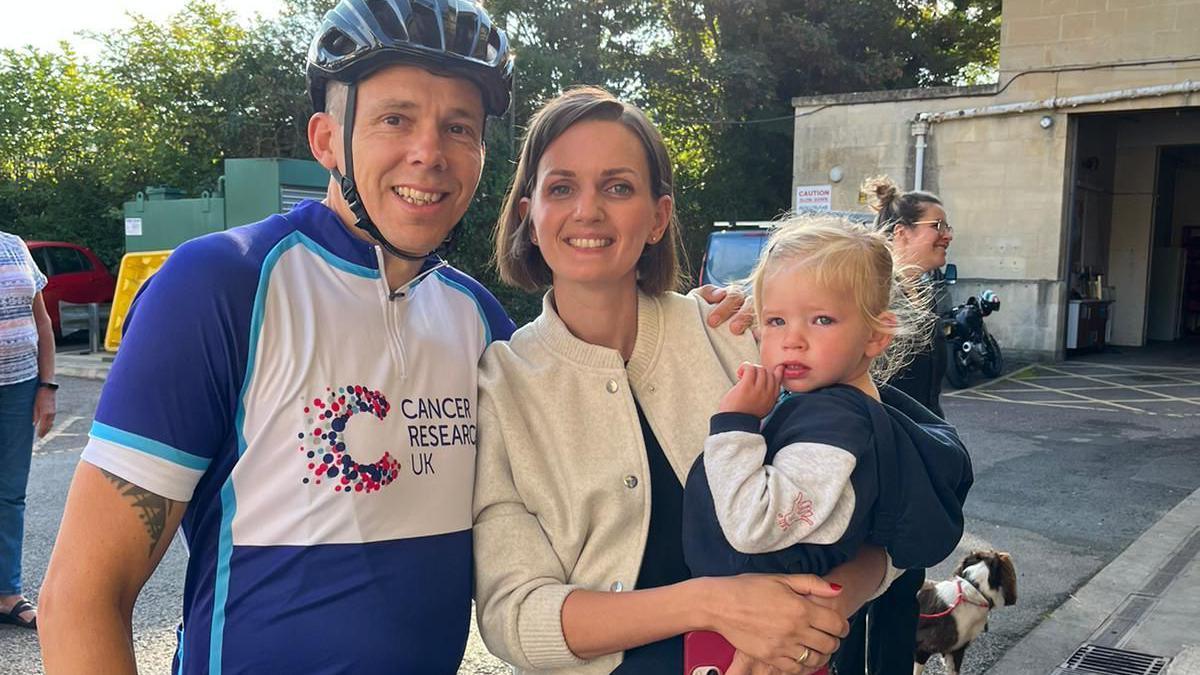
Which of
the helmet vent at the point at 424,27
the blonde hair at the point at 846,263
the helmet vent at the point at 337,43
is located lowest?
the blonde hair at the point at 846,263

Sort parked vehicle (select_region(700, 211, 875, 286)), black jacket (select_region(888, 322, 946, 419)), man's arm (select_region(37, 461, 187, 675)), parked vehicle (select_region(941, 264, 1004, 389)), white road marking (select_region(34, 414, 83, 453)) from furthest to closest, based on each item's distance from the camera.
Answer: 1. parked vehicle (select_region(941, 264, 1004, 389))
2. parked vehicle (select_region(700, 211, 875, 286))
3. white road marking (select_region(34, 414, 83, 453))
4. black jacket (select_region(888, 322, 946, 419))
5. man's arm (select_region(37, 461, 187, 675))

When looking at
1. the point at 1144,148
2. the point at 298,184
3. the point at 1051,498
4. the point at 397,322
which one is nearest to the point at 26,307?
the point at 397,322

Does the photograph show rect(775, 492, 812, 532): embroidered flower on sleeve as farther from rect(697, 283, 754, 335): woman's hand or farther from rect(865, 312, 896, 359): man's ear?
rect(697, 283, 754, 335): woman's hand

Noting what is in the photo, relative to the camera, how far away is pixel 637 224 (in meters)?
1.96

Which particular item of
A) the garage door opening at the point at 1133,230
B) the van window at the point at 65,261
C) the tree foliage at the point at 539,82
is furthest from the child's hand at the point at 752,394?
the van window at the point at 65,261

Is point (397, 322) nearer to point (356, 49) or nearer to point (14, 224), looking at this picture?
point (356, 49)

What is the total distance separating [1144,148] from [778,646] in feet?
67.5

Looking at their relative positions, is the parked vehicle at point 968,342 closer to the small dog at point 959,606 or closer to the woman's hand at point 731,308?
the small dog at point 959,606

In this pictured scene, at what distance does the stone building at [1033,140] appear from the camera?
47.0ft

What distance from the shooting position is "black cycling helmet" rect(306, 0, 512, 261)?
166cm

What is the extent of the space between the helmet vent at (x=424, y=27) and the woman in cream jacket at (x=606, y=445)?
1.17ft

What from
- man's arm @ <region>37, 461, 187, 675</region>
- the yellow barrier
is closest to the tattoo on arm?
man's arm @ <region>37, 461, 187, 675</region>

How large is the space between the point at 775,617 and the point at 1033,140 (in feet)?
51.0

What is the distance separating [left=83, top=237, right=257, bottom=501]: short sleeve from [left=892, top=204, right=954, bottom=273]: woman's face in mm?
3621
